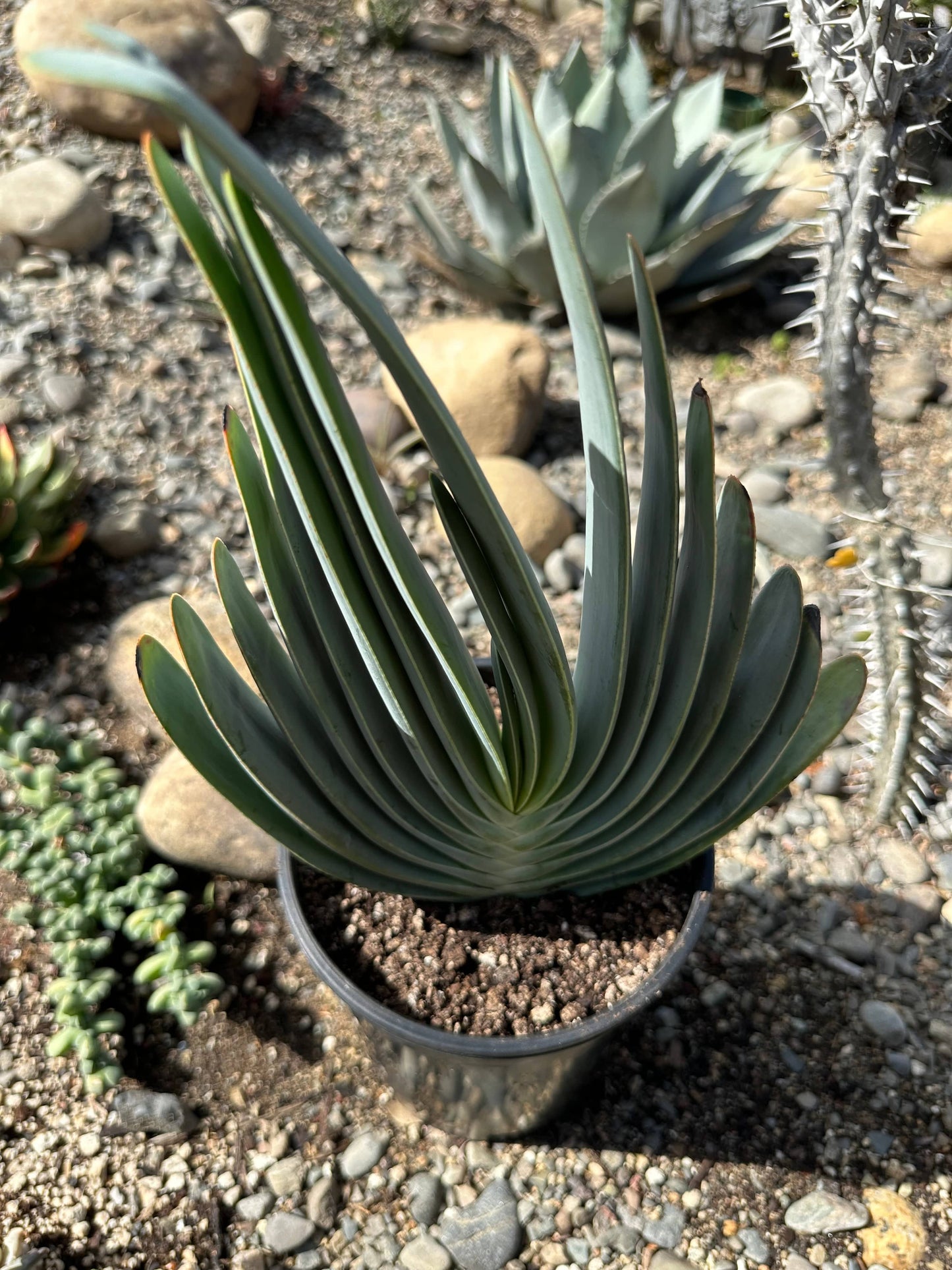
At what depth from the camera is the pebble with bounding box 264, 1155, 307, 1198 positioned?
4.76 feet

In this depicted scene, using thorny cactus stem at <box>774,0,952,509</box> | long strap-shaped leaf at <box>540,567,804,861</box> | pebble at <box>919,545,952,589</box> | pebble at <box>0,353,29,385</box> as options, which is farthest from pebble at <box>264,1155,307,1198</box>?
pebble at <box>0,353,29,385</box>

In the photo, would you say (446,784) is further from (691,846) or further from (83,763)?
(83,763)

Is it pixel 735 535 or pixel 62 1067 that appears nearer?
pixel 735 535

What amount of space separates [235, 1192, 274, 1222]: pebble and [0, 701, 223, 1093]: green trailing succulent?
249mm

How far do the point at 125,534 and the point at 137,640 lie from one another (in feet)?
1.17

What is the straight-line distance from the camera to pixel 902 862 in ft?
5.98

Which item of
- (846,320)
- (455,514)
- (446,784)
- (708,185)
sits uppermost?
(455,514)

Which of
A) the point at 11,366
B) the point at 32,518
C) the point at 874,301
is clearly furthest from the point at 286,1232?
the point at 11,366

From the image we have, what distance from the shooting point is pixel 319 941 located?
1.27 metres

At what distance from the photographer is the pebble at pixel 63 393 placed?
2439 millimetres

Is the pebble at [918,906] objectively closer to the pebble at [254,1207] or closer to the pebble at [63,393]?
the pebble at [254,1207]

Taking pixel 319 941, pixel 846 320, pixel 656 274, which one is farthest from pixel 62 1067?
pixel 656 274

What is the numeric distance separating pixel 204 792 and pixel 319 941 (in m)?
0.54

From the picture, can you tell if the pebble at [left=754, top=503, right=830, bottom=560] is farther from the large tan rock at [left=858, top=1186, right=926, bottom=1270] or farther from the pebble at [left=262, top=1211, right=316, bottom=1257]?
the pebble at [left=262, top=1211, right=316, bottom=1257]
